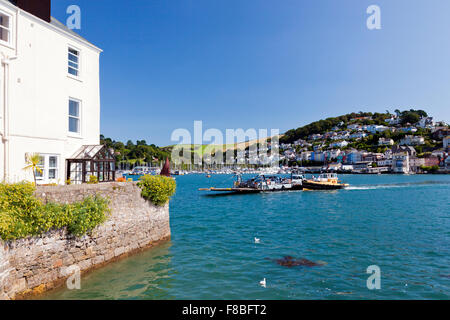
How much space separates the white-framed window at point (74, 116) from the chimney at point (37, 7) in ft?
13.6

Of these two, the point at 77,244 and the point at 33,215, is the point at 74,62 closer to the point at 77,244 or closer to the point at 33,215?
the point at 33,215

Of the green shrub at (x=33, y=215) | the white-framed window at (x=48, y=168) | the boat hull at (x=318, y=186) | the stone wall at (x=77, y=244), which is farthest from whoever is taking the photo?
the boat hull at (x=318, y=186)

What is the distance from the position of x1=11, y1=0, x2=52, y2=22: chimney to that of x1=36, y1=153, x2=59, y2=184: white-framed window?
667 cm

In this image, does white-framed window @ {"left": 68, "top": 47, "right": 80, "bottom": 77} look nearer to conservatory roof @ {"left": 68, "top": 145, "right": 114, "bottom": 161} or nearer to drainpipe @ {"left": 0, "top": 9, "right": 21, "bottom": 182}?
drainpipe @ {"left": 0, "top": 9, "right": 21, "bottom": 182}

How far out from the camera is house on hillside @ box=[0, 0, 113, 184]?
38.8 feet

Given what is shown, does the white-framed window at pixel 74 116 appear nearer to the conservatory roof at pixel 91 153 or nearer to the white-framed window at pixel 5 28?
the conservatory roof at pixel 91 153

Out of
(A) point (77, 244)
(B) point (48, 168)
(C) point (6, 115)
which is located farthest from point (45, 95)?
(A) point (77, 244)

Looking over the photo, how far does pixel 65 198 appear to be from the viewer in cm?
1033

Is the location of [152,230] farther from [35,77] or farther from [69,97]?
[35,77]

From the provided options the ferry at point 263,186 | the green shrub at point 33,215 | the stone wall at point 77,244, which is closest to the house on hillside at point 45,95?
the green shrub at point 33,215

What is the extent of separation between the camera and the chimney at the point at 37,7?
1260 centimetres

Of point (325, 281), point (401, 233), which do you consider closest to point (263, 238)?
point (325, 281)

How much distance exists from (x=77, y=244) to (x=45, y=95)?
7.48 m
